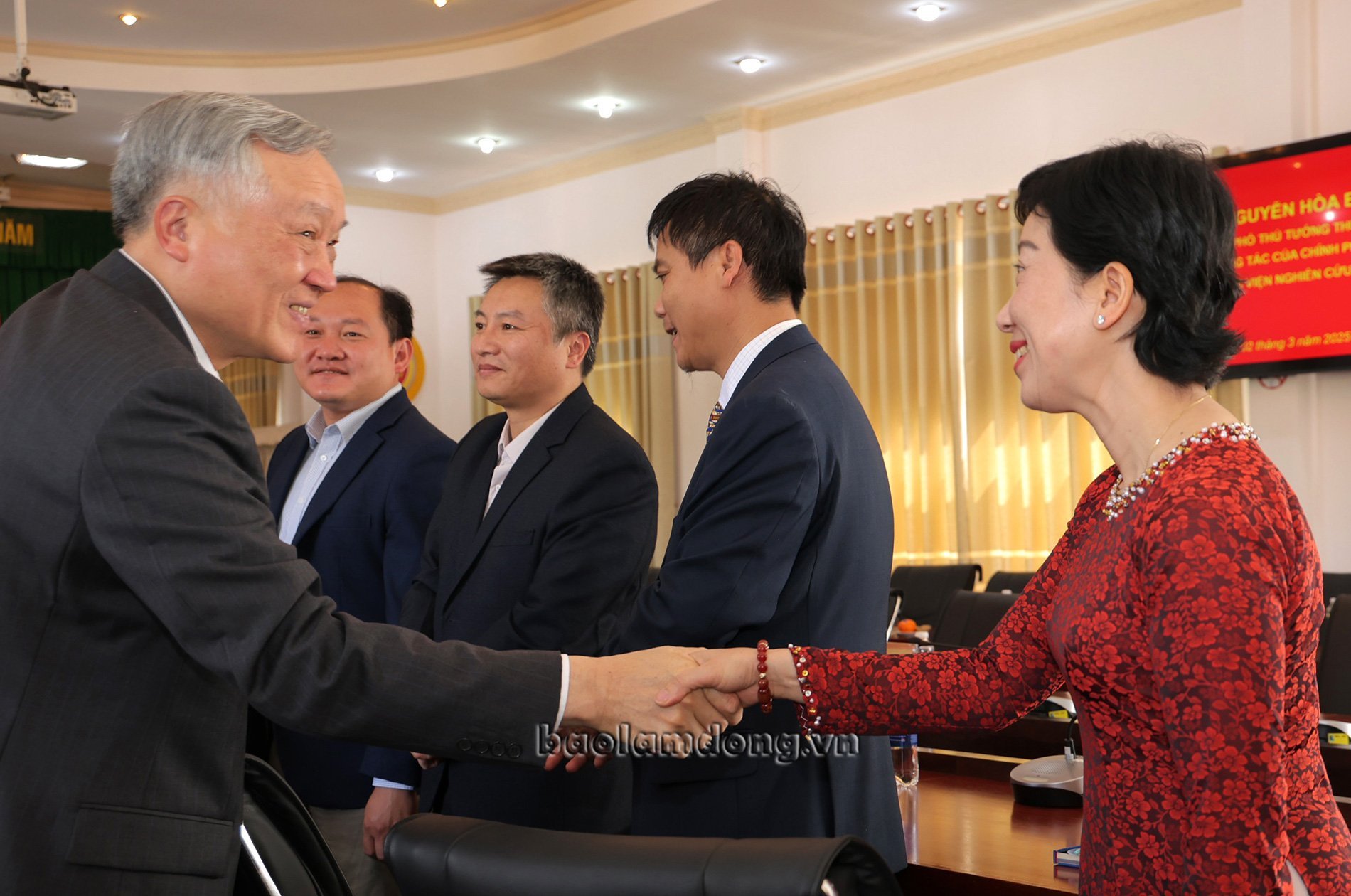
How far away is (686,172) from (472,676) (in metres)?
6.51

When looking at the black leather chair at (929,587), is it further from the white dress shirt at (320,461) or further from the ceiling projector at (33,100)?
the ceiling projector at (33,100)

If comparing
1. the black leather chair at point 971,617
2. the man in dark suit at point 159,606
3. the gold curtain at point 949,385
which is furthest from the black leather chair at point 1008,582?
the man in dark suit at point 159,606

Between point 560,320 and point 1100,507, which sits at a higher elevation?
point 560,320

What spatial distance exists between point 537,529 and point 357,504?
460 millimetres

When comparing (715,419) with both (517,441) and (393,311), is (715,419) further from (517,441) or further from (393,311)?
(393,311)

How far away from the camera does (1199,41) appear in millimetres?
5551

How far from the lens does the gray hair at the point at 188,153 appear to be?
146 cm

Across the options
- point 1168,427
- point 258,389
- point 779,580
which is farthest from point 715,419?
point 258,389

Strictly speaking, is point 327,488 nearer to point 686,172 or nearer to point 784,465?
point 784,465

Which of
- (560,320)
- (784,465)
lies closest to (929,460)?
(560,320)

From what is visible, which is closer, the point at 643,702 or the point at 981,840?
the point at 643,702

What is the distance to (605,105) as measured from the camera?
7180 mm

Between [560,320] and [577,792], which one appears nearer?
[577,792]

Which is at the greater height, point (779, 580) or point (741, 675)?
point (779, 580)
